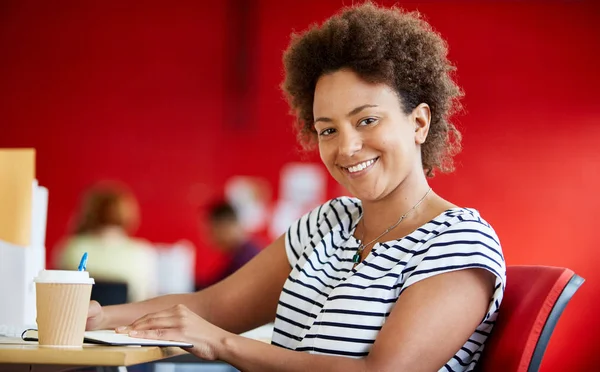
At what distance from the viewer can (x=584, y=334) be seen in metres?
5.02

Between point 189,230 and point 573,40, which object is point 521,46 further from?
point 189,230

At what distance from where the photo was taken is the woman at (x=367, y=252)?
1.28m

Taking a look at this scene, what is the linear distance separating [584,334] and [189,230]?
251 centimetres

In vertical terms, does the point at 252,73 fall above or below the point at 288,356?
above

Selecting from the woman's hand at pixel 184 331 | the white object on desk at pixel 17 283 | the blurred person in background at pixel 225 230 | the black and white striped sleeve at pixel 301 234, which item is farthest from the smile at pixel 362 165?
the blurred person in background at pixel 225 230

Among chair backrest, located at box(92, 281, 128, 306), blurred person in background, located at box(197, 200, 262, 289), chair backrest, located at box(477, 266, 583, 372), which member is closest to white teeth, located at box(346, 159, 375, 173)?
chair backrest, located at box(477, 266, 583, 372)

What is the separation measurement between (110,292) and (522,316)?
211 cm

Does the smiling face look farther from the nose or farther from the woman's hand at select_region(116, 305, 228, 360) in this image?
the woman's hand at select_region(116, 305, 228, 360)

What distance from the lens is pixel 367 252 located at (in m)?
1.57

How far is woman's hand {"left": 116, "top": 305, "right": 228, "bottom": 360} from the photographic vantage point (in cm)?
124

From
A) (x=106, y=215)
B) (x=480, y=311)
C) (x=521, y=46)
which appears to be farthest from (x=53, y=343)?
(x=521, y=46)

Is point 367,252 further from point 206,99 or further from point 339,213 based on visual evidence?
point 206,99

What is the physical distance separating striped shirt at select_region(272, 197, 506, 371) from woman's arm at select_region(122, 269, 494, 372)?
0.10 ft

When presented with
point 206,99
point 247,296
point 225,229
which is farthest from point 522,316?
point 206,99
